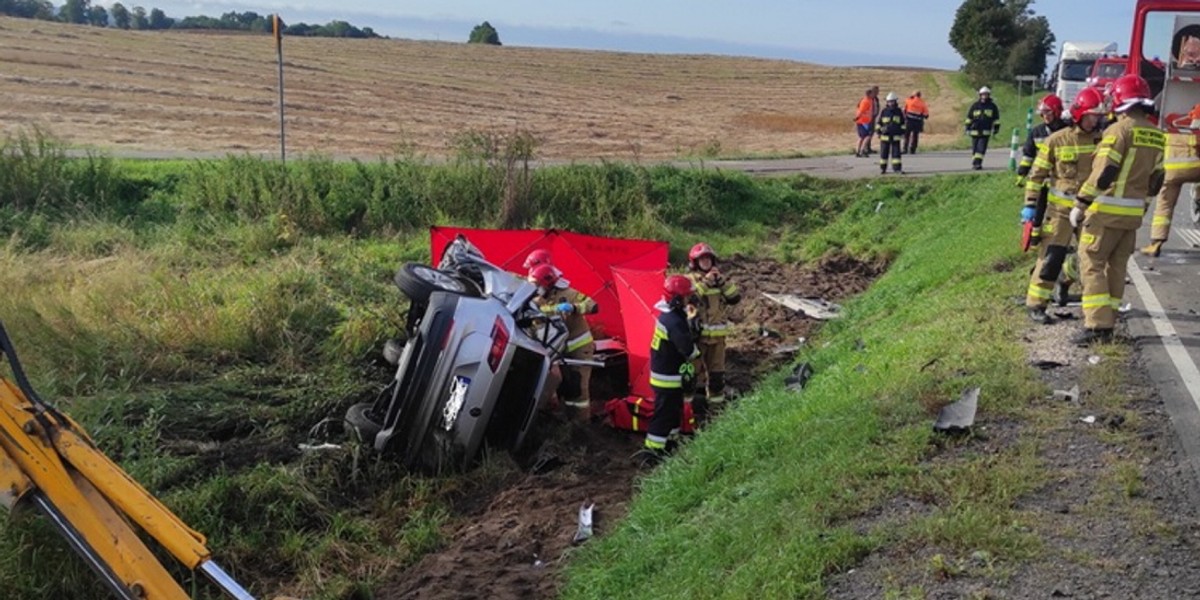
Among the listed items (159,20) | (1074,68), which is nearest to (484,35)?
(159,20)

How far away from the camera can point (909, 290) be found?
1058 centimetres

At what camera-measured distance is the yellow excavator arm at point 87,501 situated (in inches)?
165

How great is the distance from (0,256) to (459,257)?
16.4ft

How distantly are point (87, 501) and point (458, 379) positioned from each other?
3125 millimetres

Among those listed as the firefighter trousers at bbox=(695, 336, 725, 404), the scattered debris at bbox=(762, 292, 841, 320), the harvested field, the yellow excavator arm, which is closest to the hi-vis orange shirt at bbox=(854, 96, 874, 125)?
the harvested field

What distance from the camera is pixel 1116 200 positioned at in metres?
7.00

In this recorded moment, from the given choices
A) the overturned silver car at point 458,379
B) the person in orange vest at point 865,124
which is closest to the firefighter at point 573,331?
the overturned silver car at point 458,379

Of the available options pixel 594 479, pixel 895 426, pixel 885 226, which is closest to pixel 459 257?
pixel 594 479

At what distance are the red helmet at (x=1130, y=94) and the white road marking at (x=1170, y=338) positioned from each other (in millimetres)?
1525

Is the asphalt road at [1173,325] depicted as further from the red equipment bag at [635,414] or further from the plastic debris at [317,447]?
the plastic debris at [317,447]

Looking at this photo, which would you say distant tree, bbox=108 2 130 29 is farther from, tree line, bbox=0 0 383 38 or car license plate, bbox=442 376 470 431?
car license plate, bbox=442 376 470 431

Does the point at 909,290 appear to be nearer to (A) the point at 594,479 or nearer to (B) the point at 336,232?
(A) the point at 594,479

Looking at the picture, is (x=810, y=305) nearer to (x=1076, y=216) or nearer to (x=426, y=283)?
(x=1076, y=216)

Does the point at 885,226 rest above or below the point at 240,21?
below
